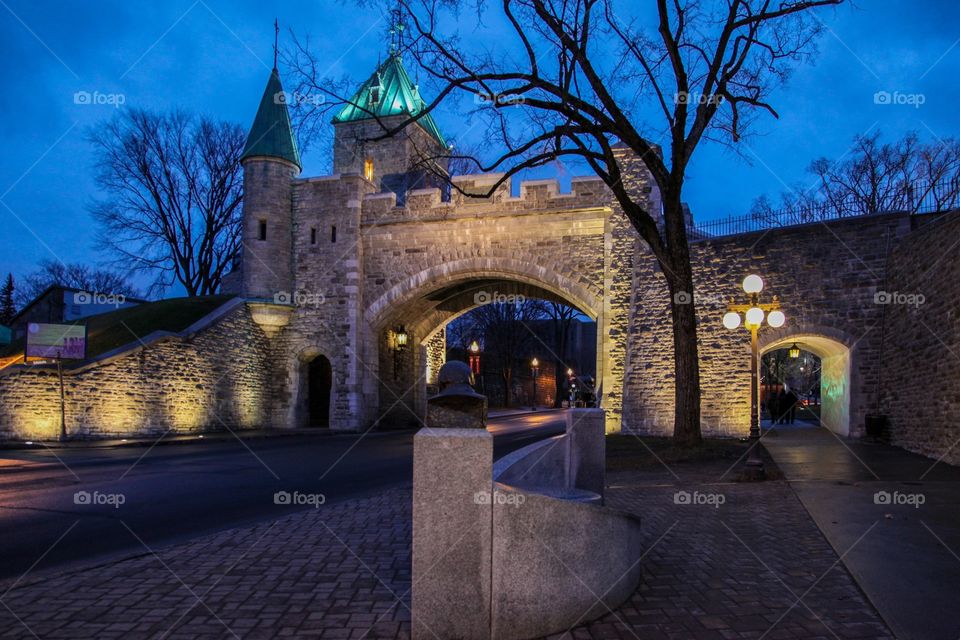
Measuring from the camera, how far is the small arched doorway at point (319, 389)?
26250 mm

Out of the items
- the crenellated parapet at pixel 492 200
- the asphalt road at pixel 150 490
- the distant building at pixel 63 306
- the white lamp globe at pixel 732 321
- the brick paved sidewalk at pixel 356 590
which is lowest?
the asphalt road at pixel 150 490

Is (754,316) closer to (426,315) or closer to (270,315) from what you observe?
(270,315)

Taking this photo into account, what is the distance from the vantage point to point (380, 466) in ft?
39.9

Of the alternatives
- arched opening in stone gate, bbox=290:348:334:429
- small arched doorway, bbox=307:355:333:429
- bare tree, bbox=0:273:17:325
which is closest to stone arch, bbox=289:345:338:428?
arched opening in stone gate, bbox=290:348:334:429

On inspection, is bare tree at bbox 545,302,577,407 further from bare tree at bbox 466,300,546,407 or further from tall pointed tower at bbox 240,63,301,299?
tall pointed tower at bbox 240,63,301,299

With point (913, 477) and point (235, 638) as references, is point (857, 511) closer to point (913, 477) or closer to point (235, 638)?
point (913, 477)

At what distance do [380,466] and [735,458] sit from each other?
7.19 m

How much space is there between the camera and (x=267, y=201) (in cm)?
2339

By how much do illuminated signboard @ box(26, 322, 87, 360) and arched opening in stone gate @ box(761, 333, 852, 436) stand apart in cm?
1943

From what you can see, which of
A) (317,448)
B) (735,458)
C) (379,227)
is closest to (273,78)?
(379,227)

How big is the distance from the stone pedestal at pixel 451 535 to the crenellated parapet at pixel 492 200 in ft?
57.7

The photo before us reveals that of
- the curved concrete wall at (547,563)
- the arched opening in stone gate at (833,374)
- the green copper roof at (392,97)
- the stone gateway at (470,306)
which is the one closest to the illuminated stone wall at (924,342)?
the stone gateway at (470,306)

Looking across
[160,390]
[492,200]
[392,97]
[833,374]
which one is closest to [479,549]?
[160,390]

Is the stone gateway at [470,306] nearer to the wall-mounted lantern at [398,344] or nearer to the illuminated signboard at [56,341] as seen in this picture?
the wall-mounted lantern at [398,344]
